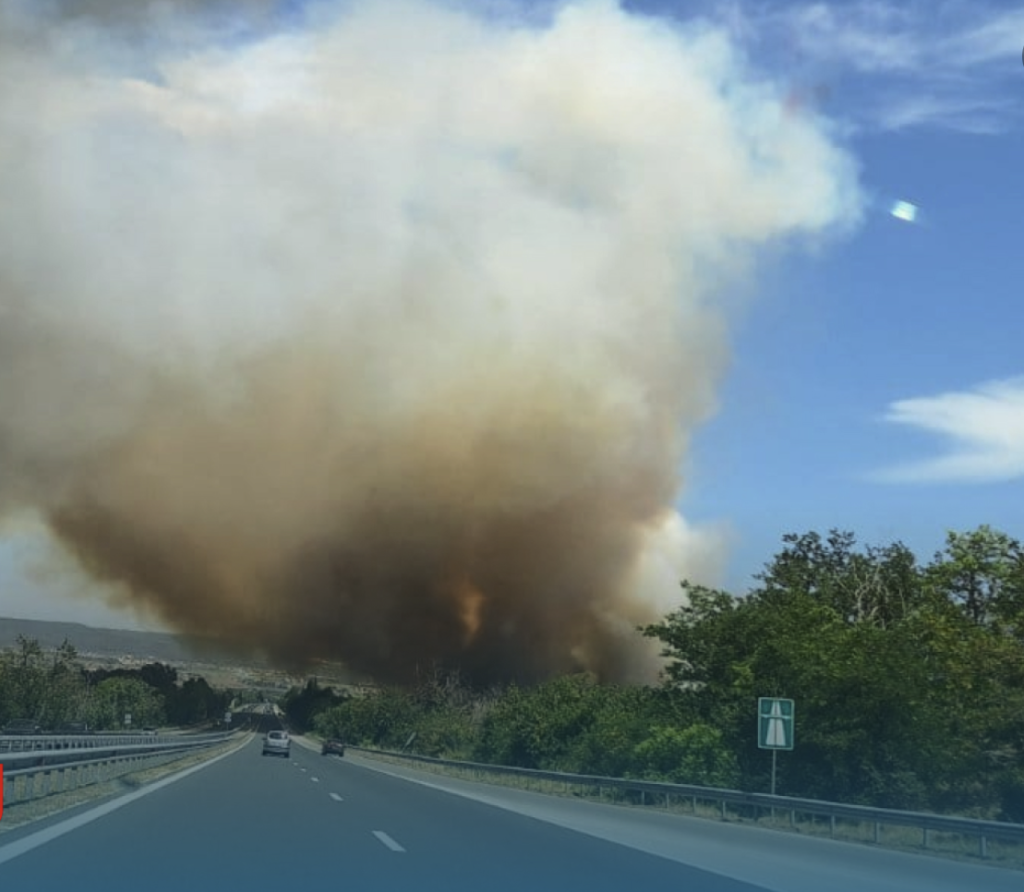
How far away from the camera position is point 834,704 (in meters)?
33.9

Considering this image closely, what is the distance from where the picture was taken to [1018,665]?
38344 mm

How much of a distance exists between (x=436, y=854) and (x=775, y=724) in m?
12.6

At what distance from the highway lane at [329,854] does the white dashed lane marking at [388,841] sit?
0.8 inches

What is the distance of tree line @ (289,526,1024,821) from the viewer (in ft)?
106

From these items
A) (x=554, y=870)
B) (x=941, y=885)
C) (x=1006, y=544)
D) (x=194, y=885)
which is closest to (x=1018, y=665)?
(x=1006, y=544)

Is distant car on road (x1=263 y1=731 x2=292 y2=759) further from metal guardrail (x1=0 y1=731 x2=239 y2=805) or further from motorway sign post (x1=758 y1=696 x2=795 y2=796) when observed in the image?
motorway sign post (x1=758 y1=696 x2=795 y2=796)

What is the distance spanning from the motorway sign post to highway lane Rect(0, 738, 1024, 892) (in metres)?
2.27

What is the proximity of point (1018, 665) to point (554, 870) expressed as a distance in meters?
27.5

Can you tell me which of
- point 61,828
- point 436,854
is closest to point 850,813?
point 436,854

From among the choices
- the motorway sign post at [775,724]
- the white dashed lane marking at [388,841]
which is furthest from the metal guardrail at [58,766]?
the motorway sign post at [775,724]

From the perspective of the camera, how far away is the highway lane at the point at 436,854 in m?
13.7

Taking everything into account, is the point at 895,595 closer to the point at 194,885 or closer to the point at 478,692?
the point at 478,692

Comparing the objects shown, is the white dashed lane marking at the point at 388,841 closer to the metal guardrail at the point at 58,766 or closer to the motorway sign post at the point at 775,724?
the metal guardrail at the point at 58,766

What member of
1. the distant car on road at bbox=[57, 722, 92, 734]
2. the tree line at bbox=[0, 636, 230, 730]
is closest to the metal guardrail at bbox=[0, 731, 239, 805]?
the distant car on road at bbox=[57, 722, 92, 734]
